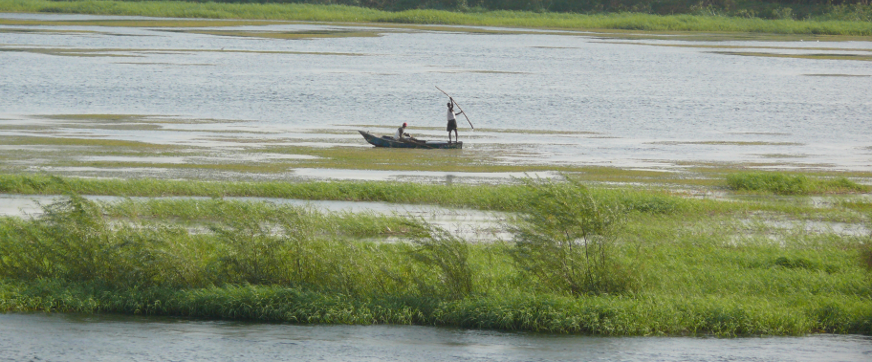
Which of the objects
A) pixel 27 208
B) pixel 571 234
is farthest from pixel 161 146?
pixel 571 234

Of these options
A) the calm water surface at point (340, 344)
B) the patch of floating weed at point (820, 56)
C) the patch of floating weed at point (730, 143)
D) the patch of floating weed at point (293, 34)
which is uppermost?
the patch of floating weed at point (293, 34)

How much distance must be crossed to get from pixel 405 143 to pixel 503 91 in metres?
21.8

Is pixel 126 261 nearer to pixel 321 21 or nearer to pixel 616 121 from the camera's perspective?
pixel 616 121

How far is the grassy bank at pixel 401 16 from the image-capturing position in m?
93.7

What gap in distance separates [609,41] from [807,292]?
238 ft

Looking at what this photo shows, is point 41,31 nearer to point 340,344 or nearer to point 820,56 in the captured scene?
point 820,56

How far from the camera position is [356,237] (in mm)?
19094

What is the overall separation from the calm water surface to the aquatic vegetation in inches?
443

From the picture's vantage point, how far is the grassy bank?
93688 millimetres

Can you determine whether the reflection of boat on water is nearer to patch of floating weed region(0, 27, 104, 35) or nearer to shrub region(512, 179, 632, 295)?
shrub region(512, 179, 632, 295)

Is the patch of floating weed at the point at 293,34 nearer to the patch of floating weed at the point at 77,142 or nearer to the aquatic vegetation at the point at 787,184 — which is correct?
the patch of floating weed at the point at 77,142

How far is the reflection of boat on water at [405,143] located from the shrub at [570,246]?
55.2ft

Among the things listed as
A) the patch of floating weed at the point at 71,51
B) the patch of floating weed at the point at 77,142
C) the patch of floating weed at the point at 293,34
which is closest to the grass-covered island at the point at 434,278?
the patch of floating weed at the point at 77,142

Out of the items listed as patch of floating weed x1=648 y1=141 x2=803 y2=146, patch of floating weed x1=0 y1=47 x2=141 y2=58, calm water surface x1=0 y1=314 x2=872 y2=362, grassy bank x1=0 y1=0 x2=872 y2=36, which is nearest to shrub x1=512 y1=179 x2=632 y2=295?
calm water surface x1=0 y1=314 x2=872 y2=362
